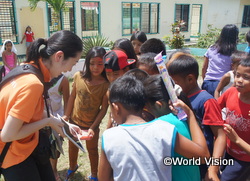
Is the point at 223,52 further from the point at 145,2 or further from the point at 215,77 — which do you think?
the point at 145,2

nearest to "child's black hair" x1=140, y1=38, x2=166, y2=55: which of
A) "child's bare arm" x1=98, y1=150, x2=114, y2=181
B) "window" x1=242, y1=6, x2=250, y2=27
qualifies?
"child's bare arm" x1=98, y1=150, x2=114, y2=181

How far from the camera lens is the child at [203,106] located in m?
1.59

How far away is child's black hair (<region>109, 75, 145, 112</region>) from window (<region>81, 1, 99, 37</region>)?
35.7 feet

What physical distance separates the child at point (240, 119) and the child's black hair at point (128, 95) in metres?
0.91

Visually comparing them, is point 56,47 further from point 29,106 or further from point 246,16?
point 246,16

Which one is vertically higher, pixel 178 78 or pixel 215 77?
pixel 178 78

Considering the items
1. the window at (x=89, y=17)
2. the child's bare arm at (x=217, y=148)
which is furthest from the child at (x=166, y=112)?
the window at (x=89, y=17)

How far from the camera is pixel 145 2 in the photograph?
1338cm

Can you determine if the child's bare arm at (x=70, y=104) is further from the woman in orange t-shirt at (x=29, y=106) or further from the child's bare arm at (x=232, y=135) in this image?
the child's bare arm at (x=232, y=135)

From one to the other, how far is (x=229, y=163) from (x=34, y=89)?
1490 millimetres

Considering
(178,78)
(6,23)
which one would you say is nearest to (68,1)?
(6,23)

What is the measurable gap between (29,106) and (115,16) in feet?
38.2

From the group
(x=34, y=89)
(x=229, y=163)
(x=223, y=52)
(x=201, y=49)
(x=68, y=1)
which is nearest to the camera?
(x=34, y=89)

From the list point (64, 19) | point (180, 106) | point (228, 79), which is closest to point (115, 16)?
point (64, 19)
